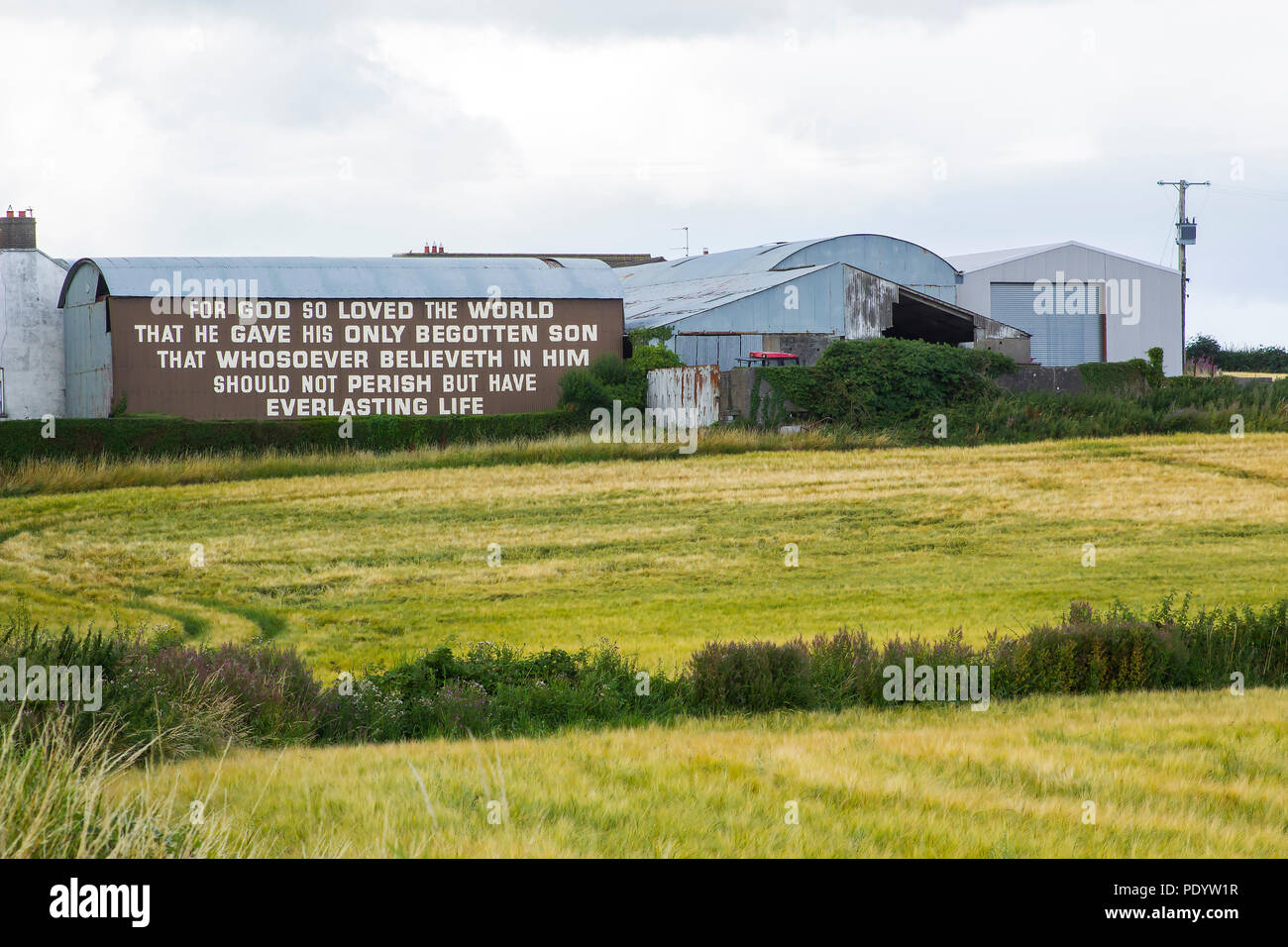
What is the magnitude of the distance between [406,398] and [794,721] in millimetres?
26964

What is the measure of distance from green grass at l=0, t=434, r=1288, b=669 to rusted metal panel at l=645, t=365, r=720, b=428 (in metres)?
4.47

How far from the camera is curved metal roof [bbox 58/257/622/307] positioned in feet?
113

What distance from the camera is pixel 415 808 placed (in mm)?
6078

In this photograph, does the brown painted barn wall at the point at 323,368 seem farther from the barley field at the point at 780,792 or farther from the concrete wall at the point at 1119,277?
the barley field at the point at 780,792

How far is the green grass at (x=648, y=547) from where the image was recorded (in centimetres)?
1562

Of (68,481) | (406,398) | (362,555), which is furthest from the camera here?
(406,398)

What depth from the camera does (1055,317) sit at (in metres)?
48.7

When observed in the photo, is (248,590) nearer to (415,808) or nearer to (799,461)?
(415,808)

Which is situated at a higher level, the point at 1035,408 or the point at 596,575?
the point at 1035,408

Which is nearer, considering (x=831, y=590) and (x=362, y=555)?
(x=831, y=590)

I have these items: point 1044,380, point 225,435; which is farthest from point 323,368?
point 1044,380

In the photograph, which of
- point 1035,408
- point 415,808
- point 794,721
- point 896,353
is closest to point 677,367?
point 896,353
